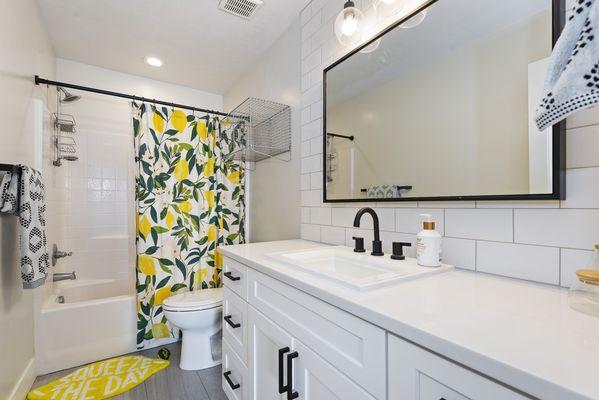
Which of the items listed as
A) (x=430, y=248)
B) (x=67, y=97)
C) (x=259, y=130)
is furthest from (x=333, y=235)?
(x=67, y=97)

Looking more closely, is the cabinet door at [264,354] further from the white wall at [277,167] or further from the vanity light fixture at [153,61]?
the vanity light fixture at [153,61]

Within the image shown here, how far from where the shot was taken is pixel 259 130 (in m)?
2.24

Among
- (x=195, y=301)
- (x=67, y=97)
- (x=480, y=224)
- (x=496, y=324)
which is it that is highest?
(x=67, y=97)

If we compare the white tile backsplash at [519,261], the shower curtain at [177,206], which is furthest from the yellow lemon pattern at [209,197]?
the white tile backsplash at [519,261]

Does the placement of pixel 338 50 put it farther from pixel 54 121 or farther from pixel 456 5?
pixel 54 121

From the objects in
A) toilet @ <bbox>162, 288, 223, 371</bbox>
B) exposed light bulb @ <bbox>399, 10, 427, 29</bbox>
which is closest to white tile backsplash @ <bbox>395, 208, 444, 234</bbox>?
exposed light bulb @ <bbox>399, 10, 427, 29</bbox>

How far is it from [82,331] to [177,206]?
41.8 inches

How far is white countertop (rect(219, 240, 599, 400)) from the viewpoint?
0.37m

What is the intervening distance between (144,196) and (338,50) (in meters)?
1.66

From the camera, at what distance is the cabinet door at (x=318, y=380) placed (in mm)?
668

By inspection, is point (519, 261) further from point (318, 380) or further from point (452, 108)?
point (318, 380)

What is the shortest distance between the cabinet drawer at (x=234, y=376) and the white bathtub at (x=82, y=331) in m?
1.03

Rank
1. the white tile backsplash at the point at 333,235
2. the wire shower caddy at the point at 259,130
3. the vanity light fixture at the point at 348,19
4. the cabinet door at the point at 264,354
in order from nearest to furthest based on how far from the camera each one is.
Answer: the cabinet door at the point at 264,354 < the vanity light fixture at the point at 348,19 < the white tile backsplash at the point at 333,235 < the wire shower caddy at the point at 259,130

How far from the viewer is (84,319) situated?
1.92 m
